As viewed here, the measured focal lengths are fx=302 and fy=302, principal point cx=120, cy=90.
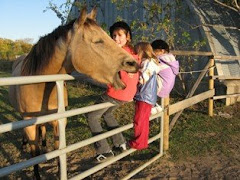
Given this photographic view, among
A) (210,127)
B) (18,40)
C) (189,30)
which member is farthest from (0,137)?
(18,40)

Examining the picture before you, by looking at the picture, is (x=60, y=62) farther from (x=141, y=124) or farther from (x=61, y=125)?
(x=141, y=124)

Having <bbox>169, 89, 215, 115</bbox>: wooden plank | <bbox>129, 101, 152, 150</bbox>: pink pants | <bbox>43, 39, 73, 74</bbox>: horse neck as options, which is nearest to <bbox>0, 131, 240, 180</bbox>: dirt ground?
<bbox>129, 101, 152, 150</bbox>: pink pants

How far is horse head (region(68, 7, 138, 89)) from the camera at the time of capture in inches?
106

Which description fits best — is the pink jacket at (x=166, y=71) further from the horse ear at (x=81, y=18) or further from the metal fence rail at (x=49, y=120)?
the horse ear at (x=81, y=18)

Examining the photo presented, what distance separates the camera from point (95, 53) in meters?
2.73

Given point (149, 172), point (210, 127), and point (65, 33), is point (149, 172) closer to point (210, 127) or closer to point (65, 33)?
point (65, 33)

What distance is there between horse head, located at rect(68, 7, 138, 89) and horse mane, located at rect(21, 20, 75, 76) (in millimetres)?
188

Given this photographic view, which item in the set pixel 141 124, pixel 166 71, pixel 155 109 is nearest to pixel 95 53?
pixel 141 124

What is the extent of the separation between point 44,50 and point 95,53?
Result: 2.18ft

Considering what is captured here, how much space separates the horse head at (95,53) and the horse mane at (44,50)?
0.19 metres

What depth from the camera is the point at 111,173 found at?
4.00 m

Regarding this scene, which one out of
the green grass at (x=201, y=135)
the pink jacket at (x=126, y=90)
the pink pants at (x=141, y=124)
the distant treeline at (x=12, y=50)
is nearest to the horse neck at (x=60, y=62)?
the pink jacket at (x=126, y=90)

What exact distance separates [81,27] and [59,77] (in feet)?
1.73

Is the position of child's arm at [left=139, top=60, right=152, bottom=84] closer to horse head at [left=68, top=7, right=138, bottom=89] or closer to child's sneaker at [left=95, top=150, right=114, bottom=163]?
horse head at [left=68, top=7, right=138, bottom=89]
